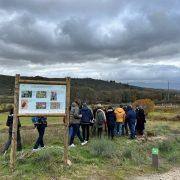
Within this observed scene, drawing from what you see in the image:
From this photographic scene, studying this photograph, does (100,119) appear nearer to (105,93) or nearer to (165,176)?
(165,176)

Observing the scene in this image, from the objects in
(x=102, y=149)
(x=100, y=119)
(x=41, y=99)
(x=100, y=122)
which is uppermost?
(x=41, y=99)

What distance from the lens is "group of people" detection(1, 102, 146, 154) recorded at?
1543cm

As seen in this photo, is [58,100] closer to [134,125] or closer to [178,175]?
[178,175]

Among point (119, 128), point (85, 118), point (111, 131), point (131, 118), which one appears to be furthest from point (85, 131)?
point (131, 118)

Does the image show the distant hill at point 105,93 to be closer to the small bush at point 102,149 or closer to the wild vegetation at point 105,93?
the wild vegetation at point 105,93

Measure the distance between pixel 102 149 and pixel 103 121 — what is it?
13.3 feet

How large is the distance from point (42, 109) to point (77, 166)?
1.90m

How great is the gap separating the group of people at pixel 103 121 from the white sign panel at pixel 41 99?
3.53 metres

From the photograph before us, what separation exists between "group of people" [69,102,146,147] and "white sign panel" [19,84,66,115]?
3.53 meters

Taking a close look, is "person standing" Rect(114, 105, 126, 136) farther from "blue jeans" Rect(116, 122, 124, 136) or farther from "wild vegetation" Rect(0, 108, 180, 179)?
"wild vegetation" Rect(0, 108, 180, 179)

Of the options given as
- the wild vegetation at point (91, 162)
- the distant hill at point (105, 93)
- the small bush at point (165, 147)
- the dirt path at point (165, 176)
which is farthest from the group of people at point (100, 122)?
the distant hill at point (105, 93)

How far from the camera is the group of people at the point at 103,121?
15555 millimetres

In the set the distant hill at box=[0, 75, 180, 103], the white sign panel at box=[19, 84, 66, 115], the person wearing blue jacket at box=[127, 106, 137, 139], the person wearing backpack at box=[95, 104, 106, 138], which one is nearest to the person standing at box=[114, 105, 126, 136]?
the person wearing blue jacket at box=[127, 106, 137, 139]

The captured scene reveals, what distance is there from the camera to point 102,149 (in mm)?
13453
